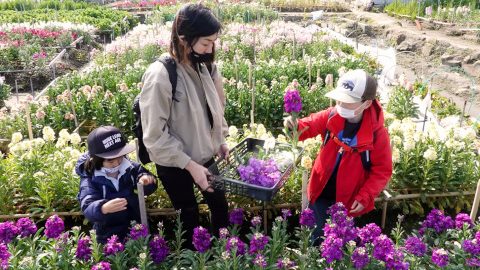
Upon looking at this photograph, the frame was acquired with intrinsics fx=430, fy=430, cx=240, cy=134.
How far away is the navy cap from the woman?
333mm

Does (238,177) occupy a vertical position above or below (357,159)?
below

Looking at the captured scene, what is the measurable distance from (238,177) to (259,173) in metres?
0.14

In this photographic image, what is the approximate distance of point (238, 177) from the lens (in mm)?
2730

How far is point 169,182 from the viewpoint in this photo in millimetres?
2607

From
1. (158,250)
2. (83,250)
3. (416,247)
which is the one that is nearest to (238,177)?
(158,250)

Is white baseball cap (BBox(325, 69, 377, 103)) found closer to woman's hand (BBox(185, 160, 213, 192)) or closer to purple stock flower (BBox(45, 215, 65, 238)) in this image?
woman's hand (BBox(185, 160, 213, 192))

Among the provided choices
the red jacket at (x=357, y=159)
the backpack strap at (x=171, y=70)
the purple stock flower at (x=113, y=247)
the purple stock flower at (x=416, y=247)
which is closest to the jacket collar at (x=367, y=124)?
the red jacket at (x=357, y=159)

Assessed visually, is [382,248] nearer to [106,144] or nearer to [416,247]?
[416,247]

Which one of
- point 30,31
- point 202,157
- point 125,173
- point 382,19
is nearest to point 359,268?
point 202,157

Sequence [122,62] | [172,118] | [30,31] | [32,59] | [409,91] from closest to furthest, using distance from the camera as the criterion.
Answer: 1. [172,118]
2. [409,91]
3. [122,62]
4. [32,59]
5. [30,31]

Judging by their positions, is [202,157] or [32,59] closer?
[202,157]

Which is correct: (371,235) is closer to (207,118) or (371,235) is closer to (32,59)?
(207,118)

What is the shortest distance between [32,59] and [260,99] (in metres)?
6.58

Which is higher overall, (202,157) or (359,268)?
(202,157)
